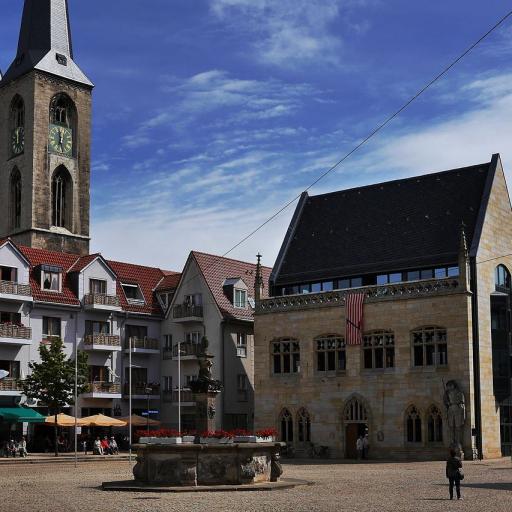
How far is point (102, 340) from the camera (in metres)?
65.7

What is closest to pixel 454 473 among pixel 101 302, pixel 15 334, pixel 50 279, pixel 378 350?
pixel 378 350

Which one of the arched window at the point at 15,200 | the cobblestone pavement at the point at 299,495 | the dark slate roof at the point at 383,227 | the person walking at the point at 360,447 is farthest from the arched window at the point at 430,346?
the arched window at the point at 15,200

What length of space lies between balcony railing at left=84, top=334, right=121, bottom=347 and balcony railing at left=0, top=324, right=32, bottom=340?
4.60 metres

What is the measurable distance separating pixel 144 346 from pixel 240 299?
23.8 feet

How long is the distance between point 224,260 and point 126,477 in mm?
36205

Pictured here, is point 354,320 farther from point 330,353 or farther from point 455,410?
point 455,410

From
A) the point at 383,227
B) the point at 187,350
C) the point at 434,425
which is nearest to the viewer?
the point at 434,425

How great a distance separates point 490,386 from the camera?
5328cm

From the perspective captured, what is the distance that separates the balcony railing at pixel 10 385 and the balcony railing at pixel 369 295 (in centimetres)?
1474

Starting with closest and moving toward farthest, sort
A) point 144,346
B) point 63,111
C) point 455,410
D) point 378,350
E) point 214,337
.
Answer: point 455,410 < point 378,350 < point 214,337 < point 144,346 < point 63,111

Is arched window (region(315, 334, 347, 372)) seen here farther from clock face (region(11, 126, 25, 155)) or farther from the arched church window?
the arched church window

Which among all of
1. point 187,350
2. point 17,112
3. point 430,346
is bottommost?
point 430,346

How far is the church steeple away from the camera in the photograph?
8750 cm

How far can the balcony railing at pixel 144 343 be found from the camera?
67.9 m
